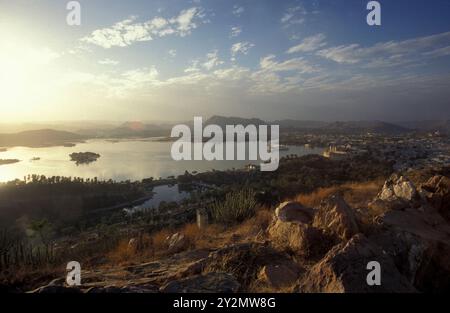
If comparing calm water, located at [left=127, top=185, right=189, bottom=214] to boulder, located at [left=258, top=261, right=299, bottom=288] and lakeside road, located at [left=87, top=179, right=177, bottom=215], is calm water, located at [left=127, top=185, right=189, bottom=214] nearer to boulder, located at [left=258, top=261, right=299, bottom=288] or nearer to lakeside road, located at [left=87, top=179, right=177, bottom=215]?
lakeside road, located at [left=87, top=179, right=177, bottom=215]

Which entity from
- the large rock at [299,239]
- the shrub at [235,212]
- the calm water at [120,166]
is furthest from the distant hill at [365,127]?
the large rock at [299,239]

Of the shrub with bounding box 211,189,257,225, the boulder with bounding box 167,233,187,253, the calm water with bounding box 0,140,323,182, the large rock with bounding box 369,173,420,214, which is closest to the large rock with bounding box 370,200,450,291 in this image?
the large rock with bounding box 369,173,420,214

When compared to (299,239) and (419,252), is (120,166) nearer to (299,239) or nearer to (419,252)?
(299,239)

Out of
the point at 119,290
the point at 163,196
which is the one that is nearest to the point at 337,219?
the point at 119,290

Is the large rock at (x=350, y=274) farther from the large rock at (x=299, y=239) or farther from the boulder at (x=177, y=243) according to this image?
the boulder at (x=177, y=243)
